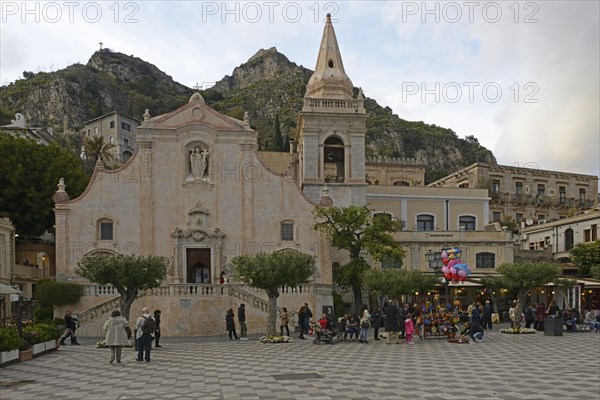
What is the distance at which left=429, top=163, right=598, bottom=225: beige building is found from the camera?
65.8 meters

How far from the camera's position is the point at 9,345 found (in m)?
20.0

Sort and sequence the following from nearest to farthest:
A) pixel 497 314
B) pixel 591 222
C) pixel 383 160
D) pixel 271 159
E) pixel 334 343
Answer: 1. pixel 334 343
2. pixel 497 314
3. pixel 591 222
4. pixel 271 159
5. pixel 383 160

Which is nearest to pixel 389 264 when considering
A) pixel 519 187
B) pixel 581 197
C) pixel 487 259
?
pixel 487 259

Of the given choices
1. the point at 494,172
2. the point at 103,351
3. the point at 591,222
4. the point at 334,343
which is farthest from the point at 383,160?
the point at 103,351

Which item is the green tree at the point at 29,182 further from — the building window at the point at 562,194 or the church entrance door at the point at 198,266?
the building window at the point at 562,194

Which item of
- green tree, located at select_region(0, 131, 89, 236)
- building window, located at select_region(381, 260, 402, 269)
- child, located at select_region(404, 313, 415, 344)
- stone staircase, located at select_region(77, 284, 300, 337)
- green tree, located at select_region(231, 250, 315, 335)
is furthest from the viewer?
green tree, located at select_region(0, 131, 89, 236)

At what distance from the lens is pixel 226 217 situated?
4144 cm

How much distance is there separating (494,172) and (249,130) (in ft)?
112

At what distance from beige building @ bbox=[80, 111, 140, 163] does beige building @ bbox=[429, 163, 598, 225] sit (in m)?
55.7

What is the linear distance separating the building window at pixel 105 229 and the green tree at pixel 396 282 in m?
16.7

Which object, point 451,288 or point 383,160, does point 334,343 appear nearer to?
point 451,288

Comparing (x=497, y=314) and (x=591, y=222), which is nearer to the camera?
(x=497, y=314)

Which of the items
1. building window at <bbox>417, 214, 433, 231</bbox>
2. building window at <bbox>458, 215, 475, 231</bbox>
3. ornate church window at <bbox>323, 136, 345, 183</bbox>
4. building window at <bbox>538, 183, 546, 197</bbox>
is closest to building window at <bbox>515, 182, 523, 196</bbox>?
building window at <bbox>538, 183, 546, 197</bbox>

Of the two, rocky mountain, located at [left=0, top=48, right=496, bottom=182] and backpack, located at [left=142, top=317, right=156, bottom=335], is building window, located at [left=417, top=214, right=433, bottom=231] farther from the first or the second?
rocky mountain, located at [left=0, top=48, right=496, bottom=182]
